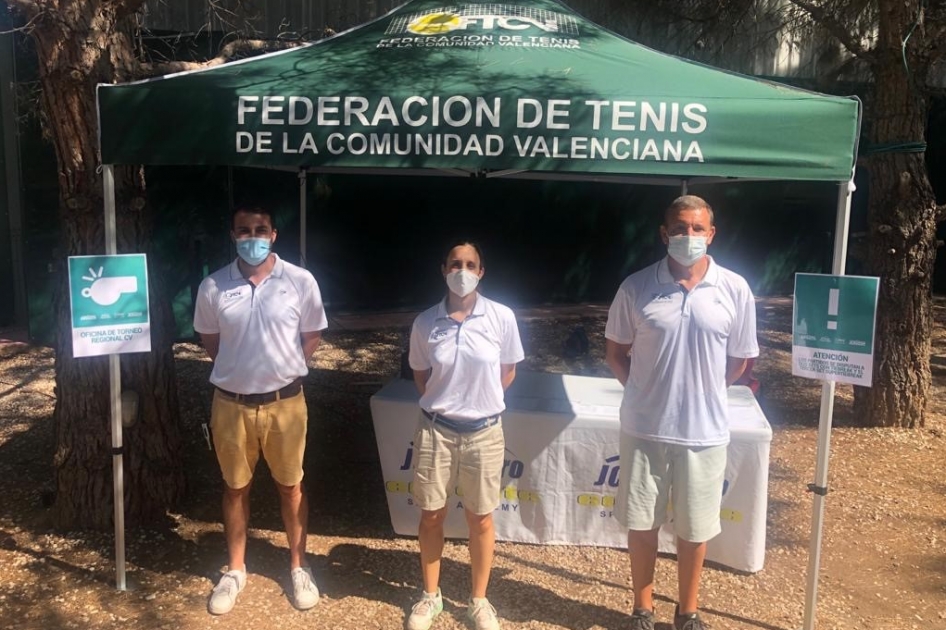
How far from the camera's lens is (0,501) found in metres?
4.45

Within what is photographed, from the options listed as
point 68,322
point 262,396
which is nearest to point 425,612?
point 262,396

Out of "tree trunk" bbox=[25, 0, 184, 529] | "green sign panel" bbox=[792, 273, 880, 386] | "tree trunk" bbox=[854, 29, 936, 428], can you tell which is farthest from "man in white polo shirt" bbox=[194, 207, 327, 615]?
"tree trunk" bbox=[854, 29, 936, 428]

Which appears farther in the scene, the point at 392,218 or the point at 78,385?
→ the point at 392,218

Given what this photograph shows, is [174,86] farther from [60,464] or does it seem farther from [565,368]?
[565,368]

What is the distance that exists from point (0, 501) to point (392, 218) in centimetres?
602

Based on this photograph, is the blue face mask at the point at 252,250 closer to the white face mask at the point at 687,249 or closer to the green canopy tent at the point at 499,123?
the green canopy tent at the point at 499,123

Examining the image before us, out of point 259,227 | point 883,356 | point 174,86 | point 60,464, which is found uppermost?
point 174,86

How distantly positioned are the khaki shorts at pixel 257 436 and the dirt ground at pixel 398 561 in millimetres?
579

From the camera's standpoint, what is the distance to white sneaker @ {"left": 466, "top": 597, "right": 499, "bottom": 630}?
3227 millimetres

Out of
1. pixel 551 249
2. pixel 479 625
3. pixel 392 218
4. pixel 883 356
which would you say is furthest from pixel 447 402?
pixel 551 249

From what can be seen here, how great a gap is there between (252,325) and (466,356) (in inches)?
34.8

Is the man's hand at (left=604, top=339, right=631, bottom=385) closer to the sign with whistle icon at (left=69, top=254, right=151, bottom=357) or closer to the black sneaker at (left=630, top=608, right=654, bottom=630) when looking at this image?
the black sneaker at (left=630, top=608, right=654, bottom=630)

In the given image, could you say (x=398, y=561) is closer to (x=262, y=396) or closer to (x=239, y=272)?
(x=262, y=396)

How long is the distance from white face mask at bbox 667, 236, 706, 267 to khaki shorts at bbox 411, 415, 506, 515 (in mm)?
967
